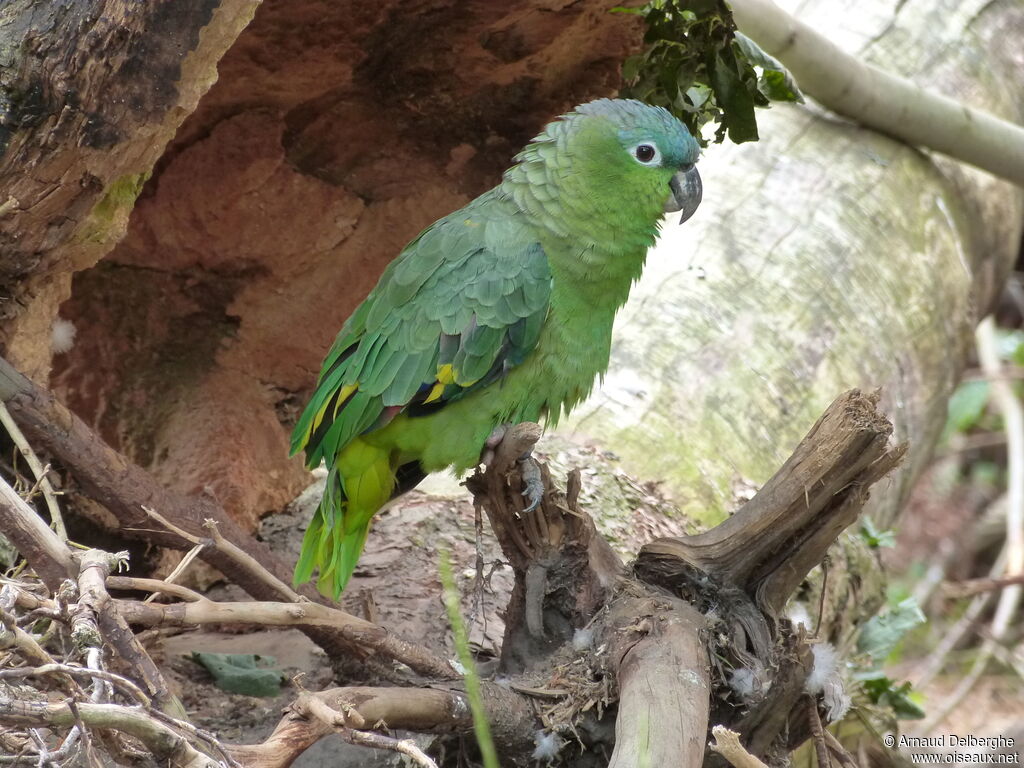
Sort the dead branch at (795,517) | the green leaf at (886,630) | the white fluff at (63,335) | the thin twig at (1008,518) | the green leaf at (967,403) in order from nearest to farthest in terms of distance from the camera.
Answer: the dead branch at (795,517) → the white fluff at (63,335) → the green leaf at (886,630) → the thin twig at (1008,518) → the green leaf at (967,403)

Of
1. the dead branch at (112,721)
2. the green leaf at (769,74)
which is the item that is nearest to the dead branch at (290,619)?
the dead branch at (112,721)

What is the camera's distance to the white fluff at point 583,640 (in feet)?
7.11

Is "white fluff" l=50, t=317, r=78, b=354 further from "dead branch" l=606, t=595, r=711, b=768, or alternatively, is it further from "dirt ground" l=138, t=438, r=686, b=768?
"dead branch" l=606, t=595, r=711, b=768

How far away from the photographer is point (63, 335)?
3.01 meters

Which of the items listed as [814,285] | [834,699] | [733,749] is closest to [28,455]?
[733,749]

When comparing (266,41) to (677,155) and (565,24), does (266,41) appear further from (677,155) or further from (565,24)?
(677,155)

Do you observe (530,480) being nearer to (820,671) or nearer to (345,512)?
(345,512)

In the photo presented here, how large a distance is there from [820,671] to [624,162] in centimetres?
128

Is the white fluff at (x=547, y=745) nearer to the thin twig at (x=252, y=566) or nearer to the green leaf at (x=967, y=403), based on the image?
the thin twig at (x=252, y=566)

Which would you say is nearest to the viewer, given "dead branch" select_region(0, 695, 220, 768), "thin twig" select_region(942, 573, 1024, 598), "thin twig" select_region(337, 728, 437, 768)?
"dead branch" select_region(0, 695, 220, 768)

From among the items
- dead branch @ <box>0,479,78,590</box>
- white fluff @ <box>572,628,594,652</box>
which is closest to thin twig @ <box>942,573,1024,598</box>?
white fluff @ <box>572,628,594,652</box>

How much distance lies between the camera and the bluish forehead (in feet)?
8.30

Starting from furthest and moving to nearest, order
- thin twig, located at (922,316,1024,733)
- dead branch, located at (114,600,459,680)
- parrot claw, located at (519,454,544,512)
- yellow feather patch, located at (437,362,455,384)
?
1. thin twig, located at (922,316,1024,733)
2. yellow feather patch, located at (437,362,455,384)
3. parrot claw, located at (519,454,544,512)
4. dead branch, located at (114,600,459,680)

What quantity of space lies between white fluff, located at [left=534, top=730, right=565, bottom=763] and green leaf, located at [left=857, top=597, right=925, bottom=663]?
1.76m
